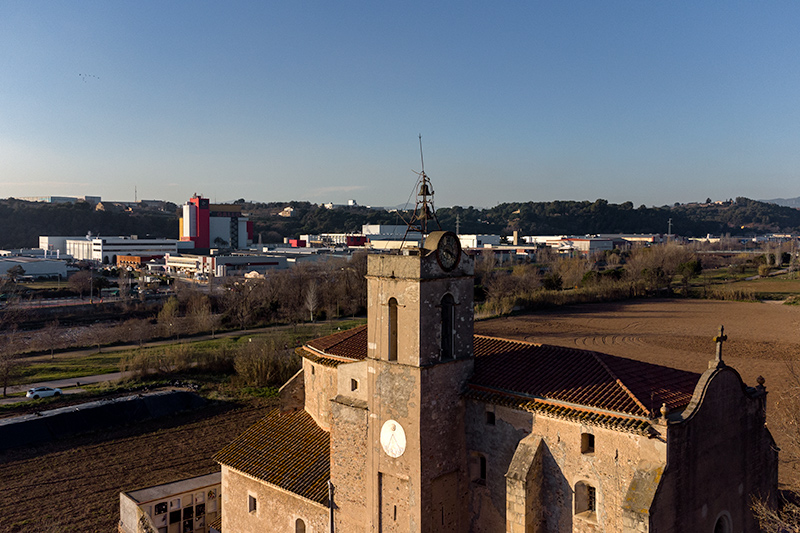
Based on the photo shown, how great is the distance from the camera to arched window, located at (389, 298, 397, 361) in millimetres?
15062

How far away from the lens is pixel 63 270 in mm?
95562

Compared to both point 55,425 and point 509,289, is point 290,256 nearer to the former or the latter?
point 509,289

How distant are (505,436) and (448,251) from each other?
4716 millimetres

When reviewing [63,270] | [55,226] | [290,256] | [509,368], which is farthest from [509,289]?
[55,226]

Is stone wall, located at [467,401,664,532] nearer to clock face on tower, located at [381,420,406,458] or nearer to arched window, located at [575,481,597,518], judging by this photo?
arched window, located at [575,481,597,518]

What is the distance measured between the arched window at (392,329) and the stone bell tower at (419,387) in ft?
0.08

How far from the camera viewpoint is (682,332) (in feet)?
187

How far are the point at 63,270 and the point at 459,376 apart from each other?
319 ft

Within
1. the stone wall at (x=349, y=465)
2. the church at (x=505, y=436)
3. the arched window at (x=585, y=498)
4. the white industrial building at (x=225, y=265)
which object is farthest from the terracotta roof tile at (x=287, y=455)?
the white industrial building at (x=225, y=265)

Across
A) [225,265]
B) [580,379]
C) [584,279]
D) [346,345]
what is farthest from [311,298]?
[580,379]

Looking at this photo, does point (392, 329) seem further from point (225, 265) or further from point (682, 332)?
point (225, 265)

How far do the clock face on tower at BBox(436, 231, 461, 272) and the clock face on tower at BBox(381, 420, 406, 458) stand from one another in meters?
4.05

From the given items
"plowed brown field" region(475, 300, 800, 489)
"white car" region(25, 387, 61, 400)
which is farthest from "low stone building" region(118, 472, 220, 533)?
"plowed brown field" region(475, 300, 800, 489)

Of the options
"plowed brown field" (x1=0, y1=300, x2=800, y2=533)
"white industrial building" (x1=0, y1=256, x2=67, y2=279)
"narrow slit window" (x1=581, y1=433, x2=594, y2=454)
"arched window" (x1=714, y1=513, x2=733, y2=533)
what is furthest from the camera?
"white industrial building" (x1=0, y1=256, x2=67, y2=279)
